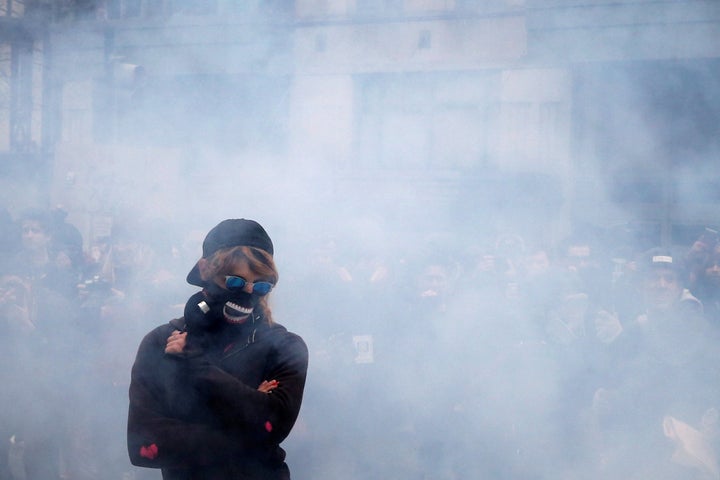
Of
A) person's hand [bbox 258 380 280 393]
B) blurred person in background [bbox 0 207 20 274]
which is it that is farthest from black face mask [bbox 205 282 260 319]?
blurred person in background [bbox 0 207 20 274]

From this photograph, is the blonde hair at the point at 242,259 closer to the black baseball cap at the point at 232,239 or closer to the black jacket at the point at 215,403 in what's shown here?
the black baseball cap at the point at 232,239

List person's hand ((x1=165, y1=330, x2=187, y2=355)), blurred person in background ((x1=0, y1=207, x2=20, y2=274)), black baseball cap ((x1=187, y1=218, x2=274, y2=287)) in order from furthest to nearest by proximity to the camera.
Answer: blurred person in background ((x1=0, y1=207, x2=20, y2=274)) < black baseball cap ((x1=187, y1=218, x2=274, y2=287)) < person's hand ((x1=165, y1=330, x2=187, y2=355))

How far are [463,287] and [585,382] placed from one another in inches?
33.9

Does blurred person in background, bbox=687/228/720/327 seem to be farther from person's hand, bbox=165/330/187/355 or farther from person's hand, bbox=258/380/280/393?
person's hand, bbox=165/330/187/355

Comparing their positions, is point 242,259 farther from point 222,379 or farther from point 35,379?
point 35,379

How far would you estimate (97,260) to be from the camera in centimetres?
400

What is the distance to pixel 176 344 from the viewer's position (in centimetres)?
129

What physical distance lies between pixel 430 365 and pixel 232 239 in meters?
1.87

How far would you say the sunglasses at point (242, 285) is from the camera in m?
1.35

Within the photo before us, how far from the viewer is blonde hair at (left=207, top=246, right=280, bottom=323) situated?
54.2 inches

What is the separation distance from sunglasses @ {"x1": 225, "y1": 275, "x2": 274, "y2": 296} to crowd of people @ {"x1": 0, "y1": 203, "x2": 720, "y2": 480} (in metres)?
1.68

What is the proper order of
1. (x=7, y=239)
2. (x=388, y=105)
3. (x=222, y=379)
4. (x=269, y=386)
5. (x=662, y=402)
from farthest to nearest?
(x=388, y=105)
(x=7, y=239)
(x=662, y=402)
(x=269, y=386)
(x=222, y=379)

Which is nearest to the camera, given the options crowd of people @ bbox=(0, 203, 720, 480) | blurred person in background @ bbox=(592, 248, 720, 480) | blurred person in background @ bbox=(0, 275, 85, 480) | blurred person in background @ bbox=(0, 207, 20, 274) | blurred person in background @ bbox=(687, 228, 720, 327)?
blurred person in background @ bbox=(592, 248, 720, 480)

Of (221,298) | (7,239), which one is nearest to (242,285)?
(221,298)
